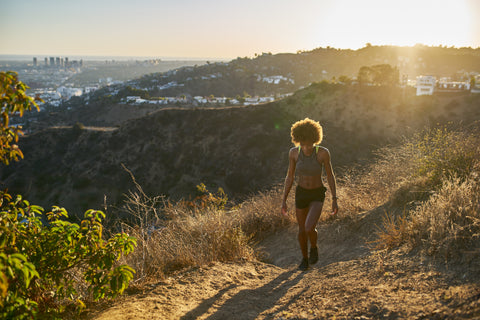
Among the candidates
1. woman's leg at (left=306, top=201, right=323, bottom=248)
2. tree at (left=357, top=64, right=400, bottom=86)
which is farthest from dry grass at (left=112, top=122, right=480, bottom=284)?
tree at (left=357, top=64, right=400, bottom=86)

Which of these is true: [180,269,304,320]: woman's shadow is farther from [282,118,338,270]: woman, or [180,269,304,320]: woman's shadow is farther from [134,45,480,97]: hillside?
[134,45,480,97]: hillside

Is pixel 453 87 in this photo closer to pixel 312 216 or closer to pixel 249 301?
pixel 312 216

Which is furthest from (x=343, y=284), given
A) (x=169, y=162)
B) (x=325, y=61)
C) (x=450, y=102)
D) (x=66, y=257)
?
(x=325, y=61)

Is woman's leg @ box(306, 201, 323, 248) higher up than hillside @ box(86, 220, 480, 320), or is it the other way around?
woman's leg @ box(306, 201, 323, 248)

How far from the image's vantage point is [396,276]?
106 inches

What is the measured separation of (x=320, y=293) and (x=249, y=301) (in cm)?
68

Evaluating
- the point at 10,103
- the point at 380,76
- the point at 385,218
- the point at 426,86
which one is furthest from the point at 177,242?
the point at 380,76

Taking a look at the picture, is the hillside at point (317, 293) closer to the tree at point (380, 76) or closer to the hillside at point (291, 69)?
the tree at point (380, 76)

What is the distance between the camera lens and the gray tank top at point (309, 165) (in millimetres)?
3369

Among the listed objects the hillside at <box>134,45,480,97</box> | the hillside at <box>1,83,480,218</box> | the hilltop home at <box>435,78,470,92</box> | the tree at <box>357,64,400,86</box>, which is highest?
the hillside at <box>134,45,480,97</box>

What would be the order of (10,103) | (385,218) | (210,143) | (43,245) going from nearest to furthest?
1. (10,103)
2. (43,245)
3. (385,218)
4. (210,143)

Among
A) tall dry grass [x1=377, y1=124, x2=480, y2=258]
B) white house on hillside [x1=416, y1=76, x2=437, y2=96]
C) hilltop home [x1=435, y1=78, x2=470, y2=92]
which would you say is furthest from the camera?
white house on hillside [x1=416, y1=76, x2=437, y2=96]

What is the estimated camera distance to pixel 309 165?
3385 mm

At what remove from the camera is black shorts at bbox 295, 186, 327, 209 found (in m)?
3.41
